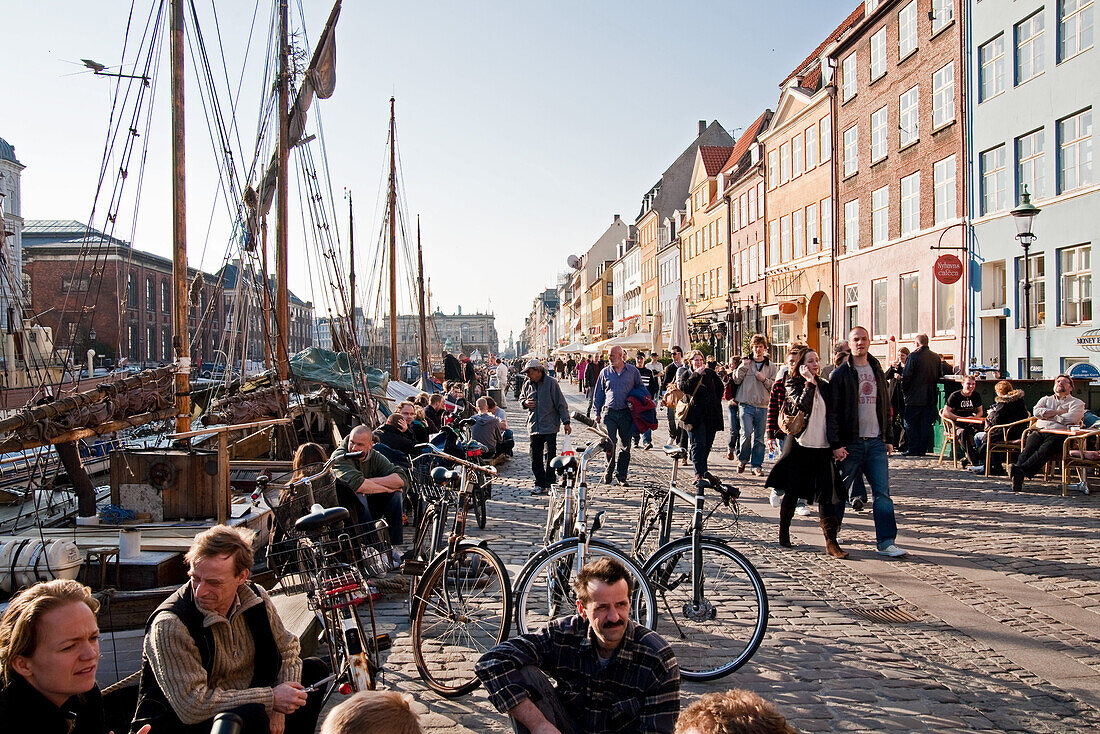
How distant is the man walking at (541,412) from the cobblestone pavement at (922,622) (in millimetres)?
1759

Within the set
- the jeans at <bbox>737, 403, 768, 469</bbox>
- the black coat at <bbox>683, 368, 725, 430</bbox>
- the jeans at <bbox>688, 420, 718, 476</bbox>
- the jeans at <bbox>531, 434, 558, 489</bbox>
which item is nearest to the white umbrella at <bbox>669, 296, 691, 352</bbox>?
the jeans at <bbox>737, 403, 768, 469</bbox>

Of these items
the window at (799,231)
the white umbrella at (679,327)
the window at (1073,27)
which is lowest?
the white umbrella at (679,327)

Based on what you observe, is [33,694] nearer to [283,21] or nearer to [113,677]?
[113,677]

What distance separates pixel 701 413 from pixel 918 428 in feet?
17.9

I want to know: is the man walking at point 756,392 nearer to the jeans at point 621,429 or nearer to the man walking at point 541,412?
the jeans at point 621,429

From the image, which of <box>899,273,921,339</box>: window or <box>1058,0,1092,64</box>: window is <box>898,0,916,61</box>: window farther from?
<box>899,273,921,339</box>: window

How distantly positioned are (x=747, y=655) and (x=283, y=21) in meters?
16.0

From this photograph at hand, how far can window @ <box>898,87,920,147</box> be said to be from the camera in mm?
25702

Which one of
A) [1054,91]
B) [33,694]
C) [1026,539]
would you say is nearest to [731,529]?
[1026,539]

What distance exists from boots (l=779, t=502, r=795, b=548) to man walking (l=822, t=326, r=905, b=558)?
406mm

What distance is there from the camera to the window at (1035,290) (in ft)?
65.3

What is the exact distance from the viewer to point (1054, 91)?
1928cm

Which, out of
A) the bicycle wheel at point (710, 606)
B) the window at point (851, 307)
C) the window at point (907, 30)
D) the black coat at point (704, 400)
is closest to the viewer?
the bicycle wheel at point (710, 606)

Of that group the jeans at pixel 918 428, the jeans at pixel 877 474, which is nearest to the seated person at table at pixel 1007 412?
the jeans at pixel 918 428
